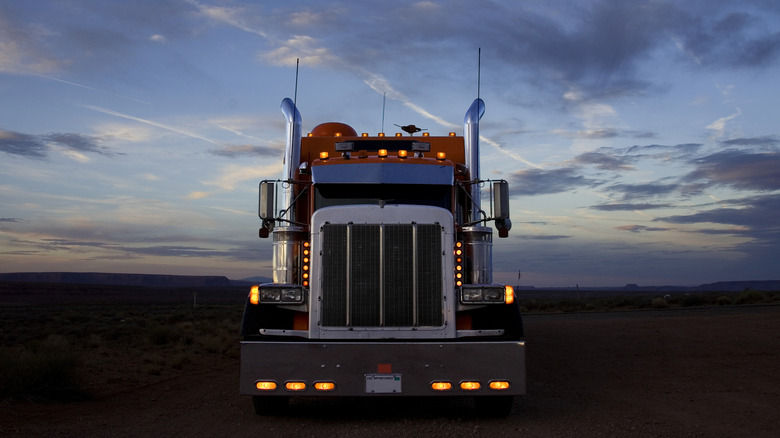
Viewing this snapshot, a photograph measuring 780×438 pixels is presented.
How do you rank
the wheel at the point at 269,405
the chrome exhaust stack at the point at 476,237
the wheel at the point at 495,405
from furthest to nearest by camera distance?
the chrome exhaust stack at the point at 476,237, the wheel at the point at 269,405, the wheel at the point at 495,405

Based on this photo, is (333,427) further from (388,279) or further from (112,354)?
(112,354)

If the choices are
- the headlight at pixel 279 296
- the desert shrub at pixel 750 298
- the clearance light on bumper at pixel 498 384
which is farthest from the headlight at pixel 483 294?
the desert shrub at pixel 750 298

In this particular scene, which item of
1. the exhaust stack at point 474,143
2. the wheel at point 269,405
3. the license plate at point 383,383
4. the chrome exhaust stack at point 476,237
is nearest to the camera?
the license plate at point 383,383

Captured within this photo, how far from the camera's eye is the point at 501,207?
31.4 feet

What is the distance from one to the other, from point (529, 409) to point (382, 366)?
8.73ft

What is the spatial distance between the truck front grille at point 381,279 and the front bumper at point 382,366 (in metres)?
0.41

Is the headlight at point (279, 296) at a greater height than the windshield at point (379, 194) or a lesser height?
lesser

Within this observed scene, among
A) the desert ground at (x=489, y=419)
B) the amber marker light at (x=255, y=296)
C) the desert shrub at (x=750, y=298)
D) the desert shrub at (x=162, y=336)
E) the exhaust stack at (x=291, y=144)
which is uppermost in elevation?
the exhaust stack at (x=291, y=144)

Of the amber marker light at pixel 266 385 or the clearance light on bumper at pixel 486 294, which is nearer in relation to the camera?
the amber marker light at pixel 266 385

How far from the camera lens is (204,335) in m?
24.6

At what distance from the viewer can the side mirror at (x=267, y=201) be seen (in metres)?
9.36

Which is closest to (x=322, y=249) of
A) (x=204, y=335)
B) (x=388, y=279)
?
(x=388, y=279)

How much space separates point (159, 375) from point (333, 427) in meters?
7.97

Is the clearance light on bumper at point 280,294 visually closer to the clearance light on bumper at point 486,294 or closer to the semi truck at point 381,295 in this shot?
the semi truck at point 381,295
